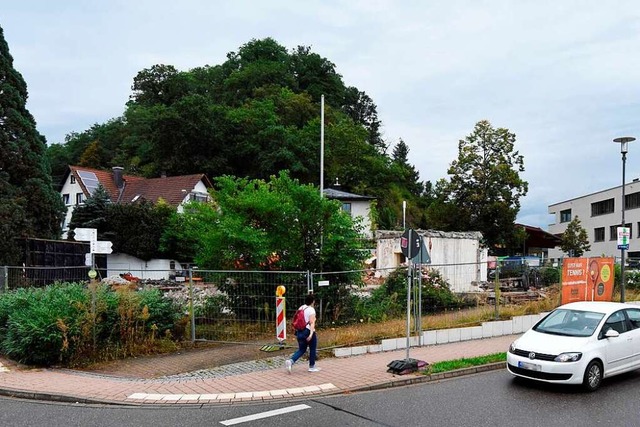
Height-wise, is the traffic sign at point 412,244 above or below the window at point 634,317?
above

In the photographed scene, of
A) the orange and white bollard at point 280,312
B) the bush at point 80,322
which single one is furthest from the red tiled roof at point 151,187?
the orange and white bollard at point 280,312

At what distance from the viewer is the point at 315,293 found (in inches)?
597

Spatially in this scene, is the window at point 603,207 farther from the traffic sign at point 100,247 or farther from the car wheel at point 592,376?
the traffic sign at point 100,247

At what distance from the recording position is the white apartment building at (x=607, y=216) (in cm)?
6078

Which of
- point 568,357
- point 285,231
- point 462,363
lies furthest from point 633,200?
point 568,357

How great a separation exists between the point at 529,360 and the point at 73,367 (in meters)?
9.24

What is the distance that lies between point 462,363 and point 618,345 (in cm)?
293

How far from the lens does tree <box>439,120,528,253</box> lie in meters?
46.5

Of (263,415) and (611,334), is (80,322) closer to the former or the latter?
(263,415)

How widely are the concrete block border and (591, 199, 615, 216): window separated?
56243 mm

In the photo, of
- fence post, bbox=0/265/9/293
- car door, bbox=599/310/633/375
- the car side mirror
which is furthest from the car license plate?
fence post, bbox=0/265/9/293

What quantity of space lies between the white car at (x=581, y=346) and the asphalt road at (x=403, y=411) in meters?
0.33

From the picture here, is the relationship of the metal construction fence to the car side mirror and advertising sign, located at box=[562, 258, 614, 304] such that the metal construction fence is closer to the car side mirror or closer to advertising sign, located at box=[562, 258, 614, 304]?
advertising sign, located at box=[562, 258, 614, 304]

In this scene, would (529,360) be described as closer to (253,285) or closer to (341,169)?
(253,285)
